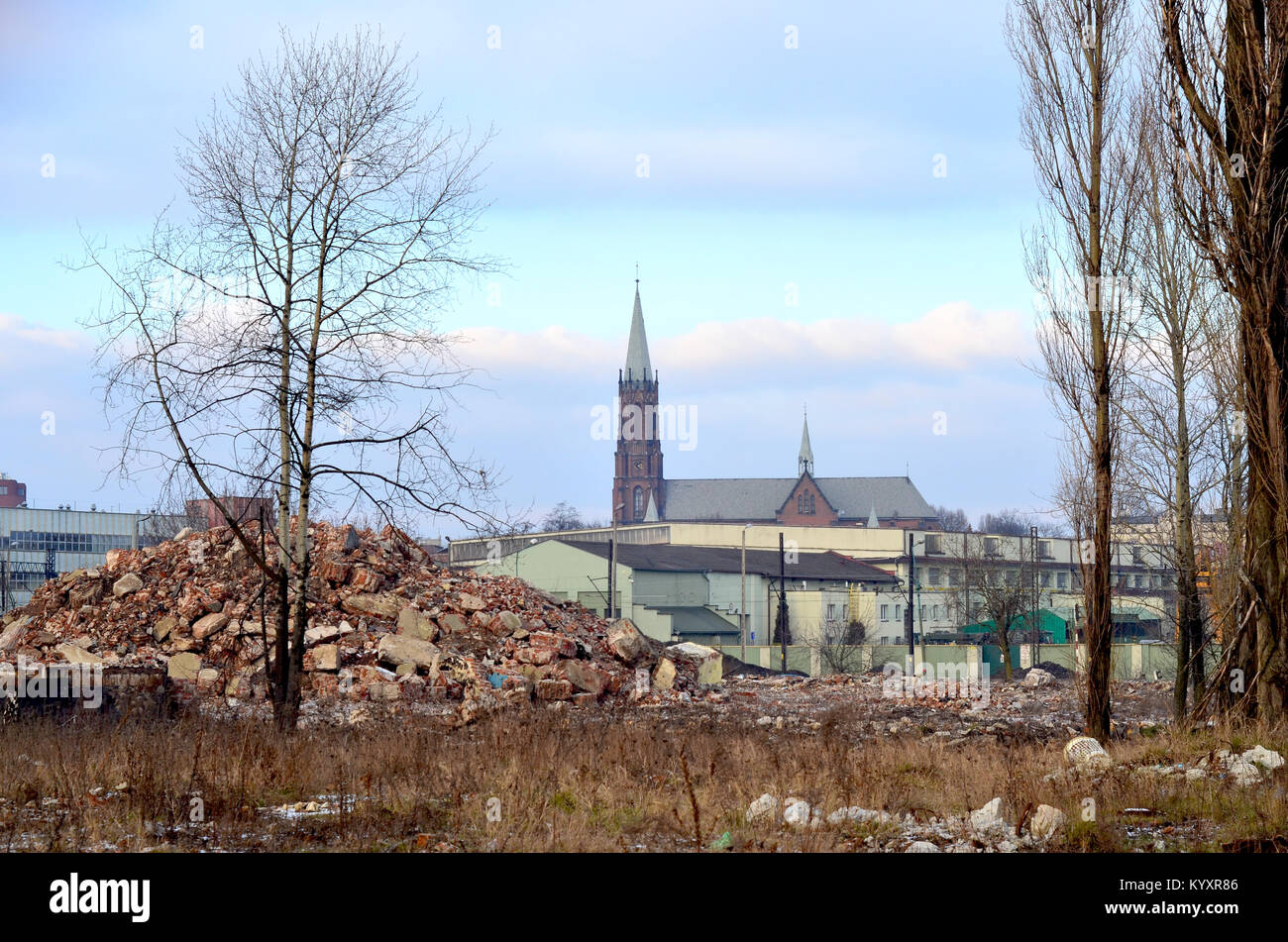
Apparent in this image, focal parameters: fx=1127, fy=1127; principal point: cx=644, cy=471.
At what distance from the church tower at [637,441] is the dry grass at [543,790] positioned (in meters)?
116

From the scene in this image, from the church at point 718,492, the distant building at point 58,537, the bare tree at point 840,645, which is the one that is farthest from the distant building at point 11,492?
the bare tree at point 840,645

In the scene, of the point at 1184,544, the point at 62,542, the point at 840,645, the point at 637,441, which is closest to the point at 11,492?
the point at 62,542

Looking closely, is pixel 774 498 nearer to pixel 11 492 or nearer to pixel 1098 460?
pixel 11 492

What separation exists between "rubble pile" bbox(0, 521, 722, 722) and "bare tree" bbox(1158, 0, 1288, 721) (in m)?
11.4

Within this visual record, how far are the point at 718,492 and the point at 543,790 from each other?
12089cm

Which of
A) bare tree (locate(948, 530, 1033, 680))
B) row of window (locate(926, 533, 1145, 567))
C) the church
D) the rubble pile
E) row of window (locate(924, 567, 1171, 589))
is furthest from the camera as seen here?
the church

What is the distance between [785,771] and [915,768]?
1227mm

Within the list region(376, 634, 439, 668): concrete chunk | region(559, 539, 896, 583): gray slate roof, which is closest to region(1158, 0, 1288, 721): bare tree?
region(376, 634, 439, 668): concrete chunk

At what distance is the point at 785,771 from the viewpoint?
9453 millimetres

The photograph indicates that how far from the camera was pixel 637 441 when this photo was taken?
131375 millimetres

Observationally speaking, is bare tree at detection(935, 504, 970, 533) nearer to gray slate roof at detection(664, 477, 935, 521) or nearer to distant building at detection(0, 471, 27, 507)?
gray slate roof at detection(664, 477, 935, 521)

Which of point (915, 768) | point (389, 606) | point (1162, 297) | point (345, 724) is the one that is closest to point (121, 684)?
point (345, 724)

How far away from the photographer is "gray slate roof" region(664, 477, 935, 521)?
124312mm

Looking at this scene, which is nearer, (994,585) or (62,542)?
(994,585)
